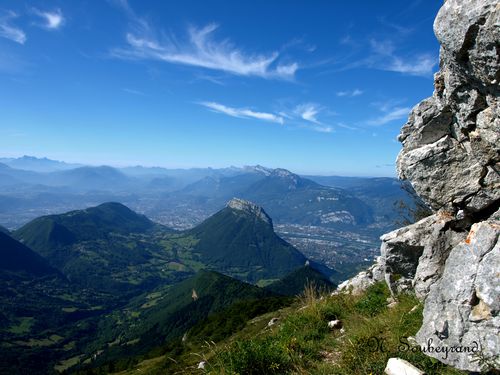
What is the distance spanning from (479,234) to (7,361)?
254 m

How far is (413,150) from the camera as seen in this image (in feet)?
41.7

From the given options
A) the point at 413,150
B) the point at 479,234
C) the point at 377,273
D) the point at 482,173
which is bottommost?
the point at 377,273

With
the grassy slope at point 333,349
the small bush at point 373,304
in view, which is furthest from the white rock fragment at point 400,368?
the small bush at point 373,304

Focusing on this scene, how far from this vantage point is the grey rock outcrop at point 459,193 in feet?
24.0

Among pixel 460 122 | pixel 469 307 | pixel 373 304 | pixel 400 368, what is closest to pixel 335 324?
pixel 373 304

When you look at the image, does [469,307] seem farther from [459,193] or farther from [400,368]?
[459,193]

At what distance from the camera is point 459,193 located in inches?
435

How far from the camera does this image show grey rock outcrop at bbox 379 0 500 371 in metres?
7.32

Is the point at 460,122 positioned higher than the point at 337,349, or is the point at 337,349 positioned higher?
the point at 460,122

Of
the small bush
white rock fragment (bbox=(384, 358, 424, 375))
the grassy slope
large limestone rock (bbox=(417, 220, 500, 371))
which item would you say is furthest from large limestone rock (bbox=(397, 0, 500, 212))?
white rock fragment (bbox=(384, 358, 424, 375))

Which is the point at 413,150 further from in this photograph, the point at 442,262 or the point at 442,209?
the point at 442,262

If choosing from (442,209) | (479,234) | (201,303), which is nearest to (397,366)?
(479,234)

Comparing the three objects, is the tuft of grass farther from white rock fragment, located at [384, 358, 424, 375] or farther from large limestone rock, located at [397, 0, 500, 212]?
large limestone rock, located at [397, 0, 500, 212]

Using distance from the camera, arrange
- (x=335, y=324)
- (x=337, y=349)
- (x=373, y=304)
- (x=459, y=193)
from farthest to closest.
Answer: (x=373, y=304) → (x=335, y=324) → (x=459, y=193) → (x=337, y=349)
